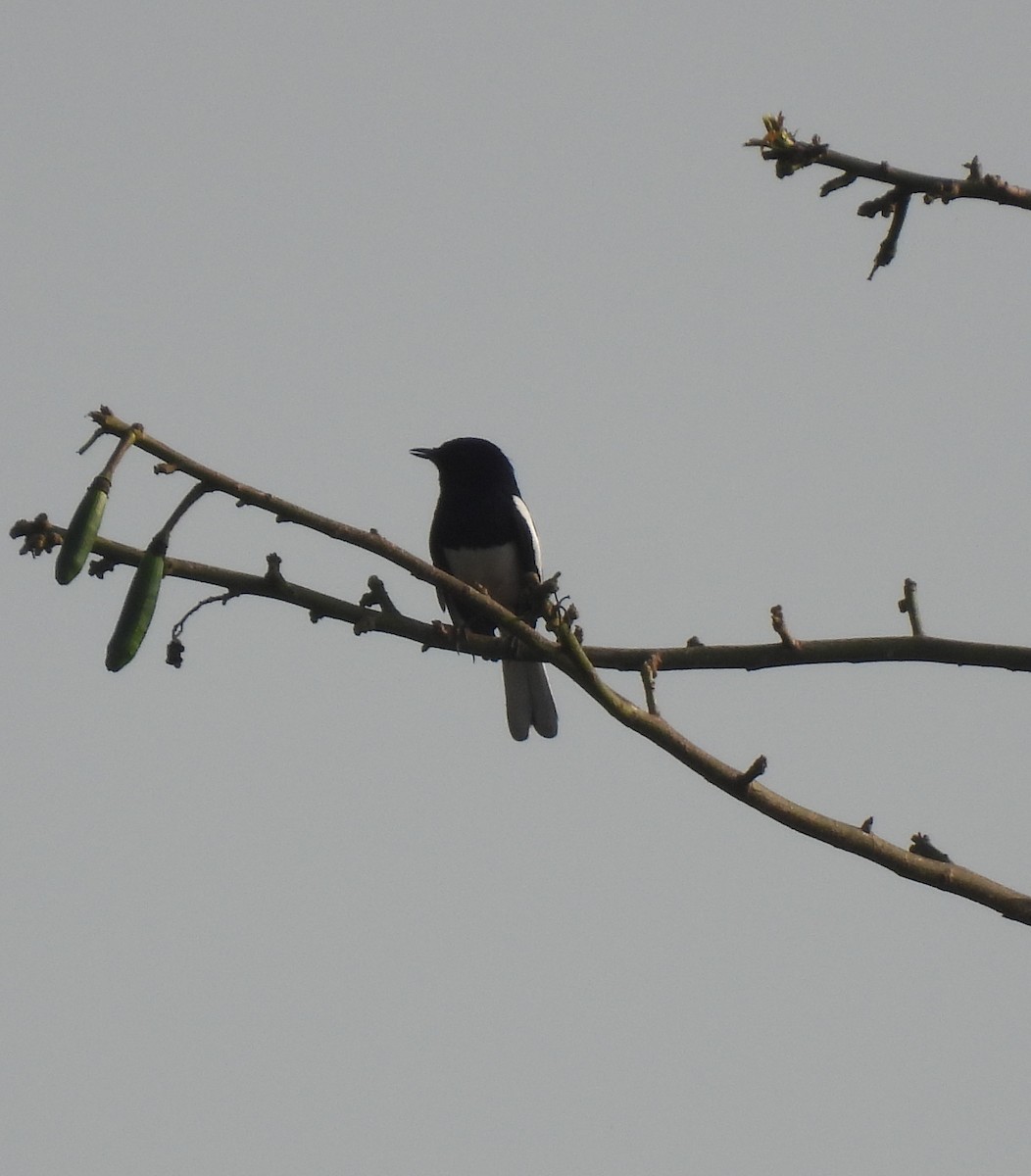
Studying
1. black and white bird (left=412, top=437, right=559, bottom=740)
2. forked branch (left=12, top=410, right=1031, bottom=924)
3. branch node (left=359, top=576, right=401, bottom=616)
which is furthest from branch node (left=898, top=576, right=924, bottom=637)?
black and white bird (left=412, top=437, right=559, bottom=740)

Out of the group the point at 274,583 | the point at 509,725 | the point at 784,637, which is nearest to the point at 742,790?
the point at 784,637

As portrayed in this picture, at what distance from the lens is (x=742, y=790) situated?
3.13 meters

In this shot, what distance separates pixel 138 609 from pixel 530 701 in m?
4.86

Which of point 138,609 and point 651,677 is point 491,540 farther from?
point 138,609

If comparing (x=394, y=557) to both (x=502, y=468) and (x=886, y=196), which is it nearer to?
(x=886, y=196)

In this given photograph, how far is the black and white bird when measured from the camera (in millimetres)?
7836

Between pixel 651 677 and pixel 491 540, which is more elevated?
pixel 491 540

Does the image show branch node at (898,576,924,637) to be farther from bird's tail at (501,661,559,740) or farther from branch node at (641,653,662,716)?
bird's tail at (501,661,559,740)

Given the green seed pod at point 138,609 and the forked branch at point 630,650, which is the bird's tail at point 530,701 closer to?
the forked branch at point 630,650

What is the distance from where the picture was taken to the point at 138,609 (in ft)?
10.1

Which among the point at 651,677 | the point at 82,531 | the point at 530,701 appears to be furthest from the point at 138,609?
the point at 530,701

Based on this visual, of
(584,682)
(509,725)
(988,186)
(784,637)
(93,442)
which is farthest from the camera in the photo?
(509,725)

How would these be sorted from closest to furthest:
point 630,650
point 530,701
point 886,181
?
1. point 886,181
2. point 630,650
3. point 530,701

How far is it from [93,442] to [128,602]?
31 cm
